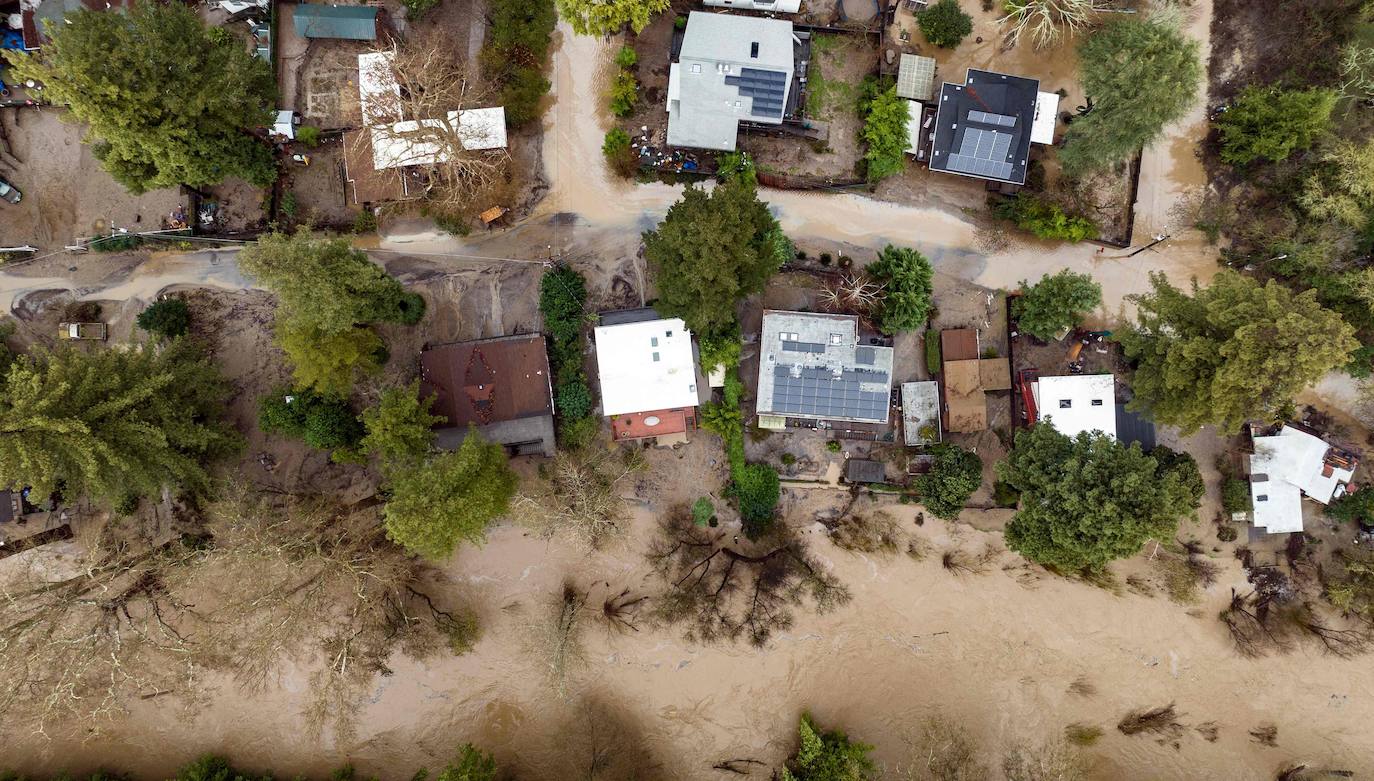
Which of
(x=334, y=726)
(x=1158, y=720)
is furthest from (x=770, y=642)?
(x=334, y=726)

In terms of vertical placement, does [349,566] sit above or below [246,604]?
above

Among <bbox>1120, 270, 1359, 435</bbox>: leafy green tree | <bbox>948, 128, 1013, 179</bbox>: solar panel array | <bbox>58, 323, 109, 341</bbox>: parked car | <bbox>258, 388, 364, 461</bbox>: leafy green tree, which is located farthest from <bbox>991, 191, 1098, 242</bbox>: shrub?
<bbox>58, 323, 109, 341</bbox>: parked car

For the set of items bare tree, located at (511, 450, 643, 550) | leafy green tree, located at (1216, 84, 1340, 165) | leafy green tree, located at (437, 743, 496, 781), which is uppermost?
leafy green tree, located at (1216, 84, 1340, 165)

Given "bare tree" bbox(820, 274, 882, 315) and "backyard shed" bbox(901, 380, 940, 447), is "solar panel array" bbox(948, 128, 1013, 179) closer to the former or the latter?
"bare tree" bbox(820, 274, 882, 315)

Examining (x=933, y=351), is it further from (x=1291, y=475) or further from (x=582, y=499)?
(x=582, y=499)

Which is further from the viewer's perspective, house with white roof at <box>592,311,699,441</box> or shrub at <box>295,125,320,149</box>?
shrub at <box>295,125,320,149</box>

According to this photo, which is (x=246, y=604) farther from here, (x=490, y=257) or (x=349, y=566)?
(x=490, y=257)

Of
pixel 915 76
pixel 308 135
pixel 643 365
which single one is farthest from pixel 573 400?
pixel 915 76

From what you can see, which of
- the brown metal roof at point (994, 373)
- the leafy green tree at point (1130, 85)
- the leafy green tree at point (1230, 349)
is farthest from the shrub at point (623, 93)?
the leafy green tree at point (1230, 349)
